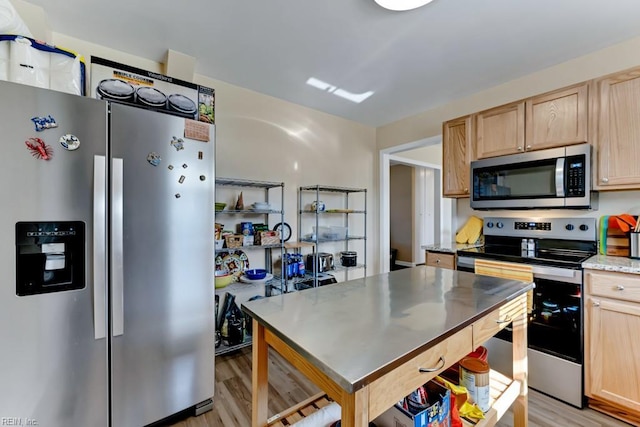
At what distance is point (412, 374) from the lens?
32.1 inches

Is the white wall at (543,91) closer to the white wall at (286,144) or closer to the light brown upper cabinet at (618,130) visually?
the light brown upper cabinet at (618,130)

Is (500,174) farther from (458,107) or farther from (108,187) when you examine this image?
(108,187)

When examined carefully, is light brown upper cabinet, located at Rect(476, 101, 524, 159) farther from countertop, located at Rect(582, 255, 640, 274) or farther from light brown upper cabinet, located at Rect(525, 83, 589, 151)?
countertop, located at Rect(582, 255, 640, 274)

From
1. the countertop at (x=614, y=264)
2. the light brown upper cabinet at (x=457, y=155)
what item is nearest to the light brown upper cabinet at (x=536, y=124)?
the light brown upper cabinet at (x=457, y=155)

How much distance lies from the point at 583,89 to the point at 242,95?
113 inches

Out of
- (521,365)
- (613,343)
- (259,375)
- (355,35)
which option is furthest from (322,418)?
(355,35)

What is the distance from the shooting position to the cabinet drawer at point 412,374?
72 centimetres

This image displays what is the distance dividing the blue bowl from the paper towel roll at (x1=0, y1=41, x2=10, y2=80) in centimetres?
200

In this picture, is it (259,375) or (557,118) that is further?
(557,118)

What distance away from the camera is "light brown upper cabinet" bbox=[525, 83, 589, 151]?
6.65ft

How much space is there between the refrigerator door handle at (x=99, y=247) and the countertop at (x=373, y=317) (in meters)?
0.81

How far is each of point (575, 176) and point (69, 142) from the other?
317cm

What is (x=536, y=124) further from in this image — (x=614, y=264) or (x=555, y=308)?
(x=555, y=308)

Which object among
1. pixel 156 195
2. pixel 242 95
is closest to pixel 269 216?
pixel 242 95
